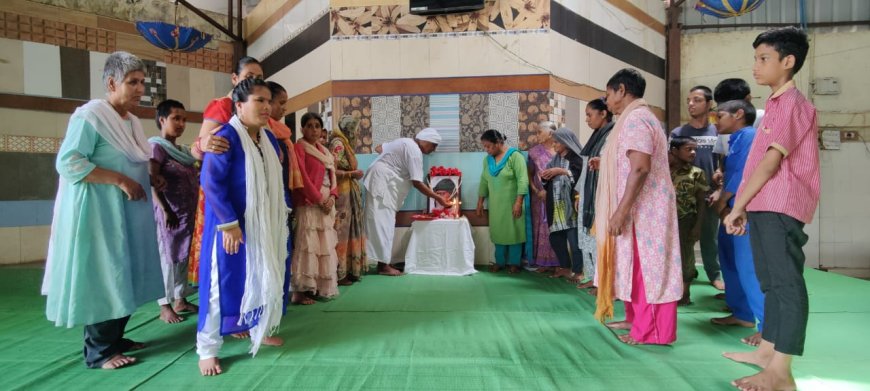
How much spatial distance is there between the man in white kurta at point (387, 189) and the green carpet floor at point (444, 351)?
1194 mm

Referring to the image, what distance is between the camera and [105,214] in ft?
8.03

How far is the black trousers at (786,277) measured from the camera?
1.96 metres

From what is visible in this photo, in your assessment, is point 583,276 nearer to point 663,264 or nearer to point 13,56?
point 663,264

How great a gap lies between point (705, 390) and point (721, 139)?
2088 mm

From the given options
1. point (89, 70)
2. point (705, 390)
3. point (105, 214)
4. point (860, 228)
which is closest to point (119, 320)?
point (105, 214)

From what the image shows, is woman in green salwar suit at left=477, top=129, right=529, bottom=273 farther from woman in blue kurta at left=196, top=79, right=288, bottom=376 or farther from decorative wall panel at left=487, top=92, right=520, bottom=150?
woman in blue kurta at left=196, top=79, right=288, bottom=376

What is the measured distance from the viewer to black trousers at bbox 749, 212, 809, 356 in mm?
1963

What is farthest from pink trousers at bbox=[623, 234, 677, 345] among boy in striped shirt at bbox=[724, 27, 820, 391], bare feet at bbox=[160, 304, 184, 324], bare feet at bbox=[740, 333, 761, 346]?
bare feet at bbox=[160, 304, 184, 324]

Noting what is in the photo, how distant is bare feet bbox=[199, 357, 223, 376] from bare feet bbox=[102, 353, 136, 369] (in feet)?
1.44

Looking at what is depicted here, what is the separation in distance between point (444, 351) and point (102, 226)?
1.89 metres

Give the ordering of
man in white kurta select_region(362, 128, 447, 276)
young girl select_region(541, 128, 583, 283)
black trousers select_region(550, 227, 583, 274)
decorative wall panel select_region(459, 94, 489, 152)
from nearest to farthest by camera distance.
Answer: young girl select_region(541, 128, 583, 283), black trousers select_region(550, 227, 583, 274), man in white kurta select_region(362, 128, 447, 276), decorative wall panel select_region(459, 94, 489, 152)

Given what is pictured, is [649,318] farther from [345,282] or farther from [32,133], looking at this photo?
[32,133]

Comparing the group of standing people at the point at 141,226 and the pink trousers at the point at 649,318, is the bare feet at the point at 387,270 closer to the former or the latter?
the group of standing people at the point at 141,226

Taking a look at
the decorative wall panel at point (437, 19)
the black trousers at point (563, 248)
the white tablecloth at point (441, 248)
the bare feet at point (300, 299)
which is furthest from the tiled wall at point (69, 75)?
the black trousers at point (563, 248)
